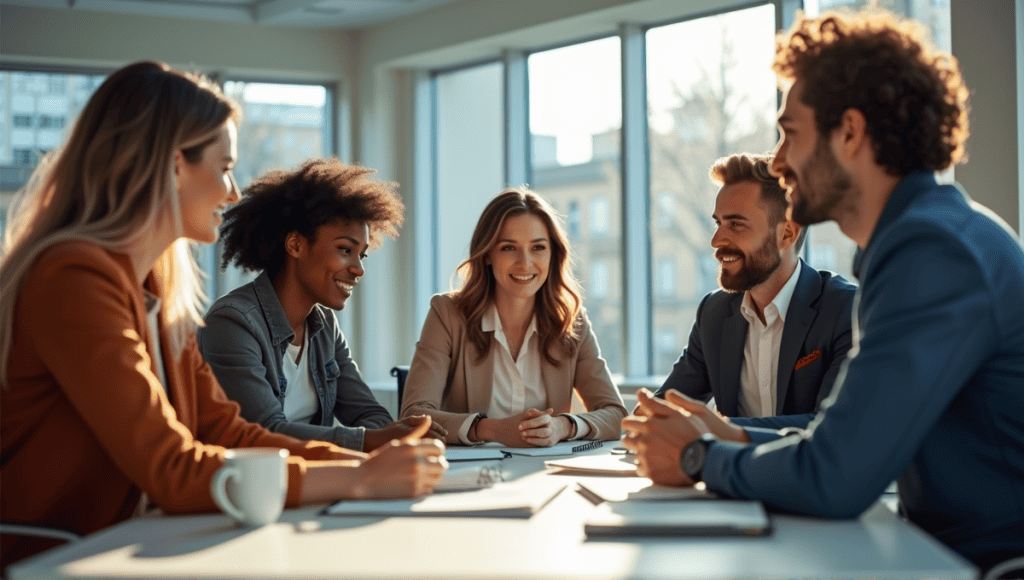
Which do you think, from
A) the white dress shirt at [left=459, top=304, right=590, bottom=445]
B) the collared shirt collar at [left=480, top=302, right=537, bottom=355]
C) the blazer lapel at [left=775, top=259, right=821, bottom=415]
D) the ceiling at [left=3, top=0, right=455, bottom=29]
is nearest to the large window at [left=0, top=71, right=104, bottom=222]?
the ceiling at [left=3, top=0, right=455, bottom=29]

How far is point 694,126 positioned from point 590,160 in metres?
0.71

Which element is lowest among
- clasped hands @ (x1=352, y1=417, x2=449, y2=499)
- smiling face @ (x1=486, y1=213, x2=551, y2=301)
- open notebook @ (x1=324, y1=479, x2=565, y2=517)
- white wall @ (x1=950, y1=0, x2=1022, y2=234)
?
open notebook @ (x1=324, y1=479, x2=565, y2=517)

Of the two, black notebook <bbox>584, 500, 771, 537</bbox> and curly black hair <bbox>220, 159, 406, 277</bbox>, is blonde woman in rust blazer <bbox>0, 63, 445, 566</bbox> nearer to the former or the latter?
black notebook <bbox>584, 500, 771, 537</bbox>

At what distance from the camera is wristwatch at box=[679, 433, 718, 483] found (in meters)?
1.54

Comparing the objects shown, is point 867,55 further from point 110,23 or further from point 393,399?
point 110,23

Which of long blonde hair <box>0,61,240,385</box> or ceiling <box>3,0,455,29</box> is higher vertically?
ceiling <box>3,0,455,29</box>

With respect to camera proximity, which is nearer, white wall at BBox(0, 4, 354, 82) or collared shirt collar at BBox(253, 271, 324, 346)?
collared shirt collar at BBox(253, 271, 324, 346)

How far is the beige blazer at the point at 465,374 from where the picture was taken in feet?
9.58

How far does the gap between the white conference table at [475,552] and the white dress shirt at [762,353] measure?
135cm

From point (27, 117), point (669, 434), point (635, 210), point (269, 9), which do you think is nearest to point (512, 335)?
point (669, 434)

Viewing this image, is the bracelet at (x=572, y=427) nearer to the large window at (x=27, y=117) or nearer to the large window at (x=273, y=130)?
the large window at (x=273, y=130)

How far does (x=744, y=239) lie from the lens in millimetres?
2875

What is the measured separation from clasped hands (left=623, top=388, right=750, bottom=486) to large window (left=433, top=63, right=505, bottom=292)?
4636 millimetres

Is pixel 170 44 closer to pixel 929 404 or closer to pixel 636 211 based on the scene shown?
pixel 636 211
